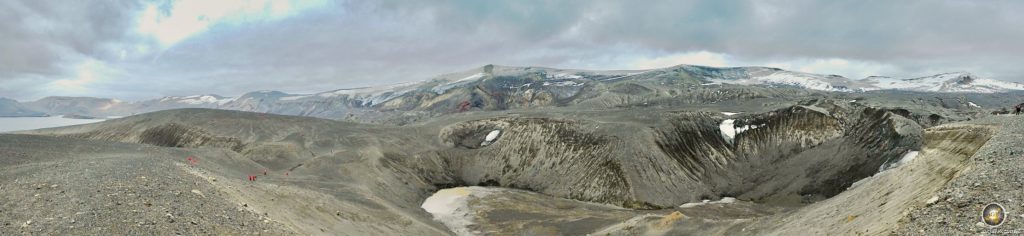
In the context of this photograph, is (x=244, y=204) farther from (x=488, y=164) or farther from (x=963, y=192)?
(x=488, y=164)

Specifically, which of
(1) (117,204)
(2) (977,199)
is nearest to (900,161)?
(2) (977,199)

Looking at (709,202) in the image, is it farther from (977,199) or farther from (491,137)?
(977,199)

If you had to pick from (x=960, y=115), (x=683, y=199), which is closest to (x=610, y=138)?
(x=683, y=199)

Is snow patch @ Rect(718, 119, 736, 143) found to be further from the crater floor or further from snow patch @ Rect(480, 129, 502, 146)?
snow patch @ Rect(480, 129, 502, 146)

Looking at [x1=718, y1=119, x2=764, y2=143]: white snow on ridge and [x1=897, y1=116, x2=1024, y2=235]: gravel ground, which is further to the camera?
[x1=718, y1=119, x2=764, y2=143]: white snow on ridge

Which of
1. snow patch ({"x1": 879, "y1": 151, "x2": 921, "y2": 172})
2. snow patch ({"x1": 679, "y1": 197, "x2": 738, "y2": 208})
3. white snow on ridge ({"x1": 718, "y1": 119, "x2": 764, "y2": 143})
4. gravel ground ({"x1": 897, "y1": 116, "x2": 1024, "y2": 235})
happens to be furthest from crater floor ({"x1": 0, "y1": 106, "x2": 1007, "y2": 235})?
snow patch ({"x1": 679, "y1": 197, "x2": 738, "y2": 208})

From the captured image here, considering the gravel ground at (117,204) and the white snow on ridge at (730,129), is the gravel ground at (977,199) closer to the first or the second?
the gravel ground at (117,204)
